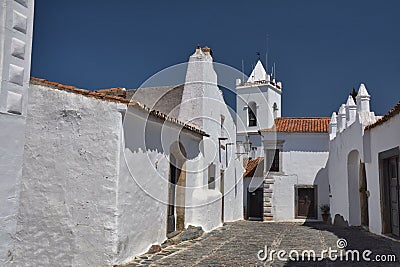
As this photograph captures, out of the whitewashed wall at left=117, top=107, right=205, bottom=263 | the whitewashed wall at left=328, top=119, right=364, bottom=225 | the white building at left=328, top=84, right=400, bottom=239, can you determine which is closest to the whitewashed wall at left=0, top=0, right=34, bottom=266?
the whitewashed wall at left=117, top=107, right=205, bottom=263

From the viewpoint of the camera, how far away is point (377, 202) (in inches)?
427

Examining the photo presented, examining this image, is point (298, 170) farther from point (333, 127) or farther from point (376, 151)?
point (376, 151)

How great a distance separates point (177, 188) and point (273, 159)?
9516mm

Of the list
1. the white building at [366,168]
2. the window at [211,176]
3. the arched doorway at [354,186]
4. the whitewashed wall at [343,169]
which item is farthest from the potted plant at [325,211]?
the window at [211,176]

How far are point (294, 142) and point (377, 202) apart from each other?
28.1 feet

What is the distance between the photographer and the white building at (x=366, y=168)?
394 inches

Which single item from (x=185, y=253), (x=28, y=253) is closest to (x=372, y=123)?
(x=185, y=253)

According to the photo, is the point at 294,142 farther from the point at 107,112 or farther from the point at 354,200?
the point at 107,112

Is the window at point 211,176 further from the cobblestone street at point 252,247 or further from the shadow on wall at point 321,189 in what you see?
the shadow on wall at point 321,189

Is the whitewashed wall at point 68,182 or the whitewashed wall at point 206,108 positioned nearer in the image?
the whitewashed wall at point 68,182

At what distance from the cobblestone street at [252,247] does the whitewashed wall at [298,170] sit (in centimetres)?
624

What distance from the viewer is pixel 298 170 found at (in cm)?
1914

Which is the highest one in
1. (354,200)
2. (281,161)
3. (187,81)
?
(187,81)
